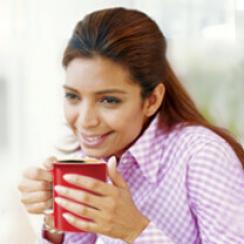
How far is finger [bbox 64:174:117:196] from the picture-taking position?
2.43 feet

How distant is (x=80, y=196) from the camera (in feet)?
2.46

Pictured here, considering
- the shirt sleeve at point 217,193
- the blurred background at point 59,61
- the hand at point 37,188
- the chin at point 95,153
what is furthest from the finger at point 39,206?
the blurred background at point 59,61

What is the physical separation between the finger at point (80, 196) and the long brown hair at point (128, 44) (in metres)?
0.25

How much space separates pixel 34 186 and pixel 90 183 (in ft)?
0.60

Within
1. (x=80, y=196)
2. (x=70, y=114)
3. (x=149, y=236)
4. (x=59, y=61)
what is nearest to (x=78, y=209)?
(x=80, y=196)

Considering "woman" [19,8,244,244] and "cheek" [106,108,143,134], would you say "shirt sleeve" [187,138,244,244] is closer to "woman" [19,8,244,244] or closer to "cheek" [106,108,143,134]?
"woman" [19,8,244,244]

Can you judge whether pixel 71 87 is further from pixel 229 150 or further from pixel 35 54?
pixel 35 54

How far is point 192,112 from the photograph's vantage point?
1.04 m

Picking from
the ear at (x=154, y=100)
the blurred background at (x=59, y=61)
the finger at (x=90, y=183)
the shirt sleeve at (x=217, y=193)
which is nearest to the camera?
the finger at (x=90, y=183)

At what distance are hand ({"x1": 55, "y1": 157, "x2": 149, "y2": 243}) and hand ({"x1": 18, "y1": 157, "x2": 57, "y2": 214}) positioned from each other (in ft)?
0.41

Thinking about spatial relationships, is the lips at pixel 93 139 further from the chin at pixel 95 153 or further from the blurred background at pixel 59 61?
the blurred background at pixel 59 61

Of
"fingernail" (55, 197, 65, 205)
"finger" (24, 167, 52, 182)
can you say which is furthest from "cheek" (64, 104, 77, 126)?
"fingernail" (55, 197, 65, 205)

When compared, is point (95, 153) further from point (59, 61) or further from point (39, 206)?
point (59, 61)

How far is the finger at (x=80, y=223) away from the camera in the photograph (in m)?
0.76
